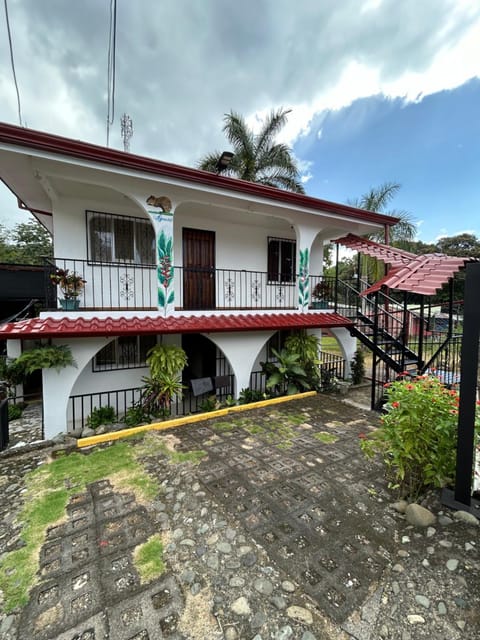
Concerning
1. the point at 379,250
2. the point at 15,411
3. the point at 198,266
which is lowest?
the point at 15,411

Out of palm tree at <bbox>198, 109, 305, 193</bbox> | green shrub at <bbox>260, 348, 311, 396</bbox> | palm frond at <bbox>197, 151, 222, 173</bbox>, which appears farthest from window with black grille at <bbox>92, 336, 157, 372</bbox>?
palm tree at <bbox>198, 109, 305, 193</bbox>

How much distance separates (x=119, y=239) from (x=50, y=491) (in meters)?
5.51

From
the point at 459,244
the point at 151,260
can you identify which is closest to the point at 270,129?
the point at 151,260

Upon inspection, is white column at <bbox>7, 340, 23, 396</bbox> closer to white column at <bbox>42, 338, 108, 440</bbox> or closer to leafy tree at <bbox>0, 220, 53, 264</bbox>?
white column at <bbox>42, 338, 108, 440</bbox>

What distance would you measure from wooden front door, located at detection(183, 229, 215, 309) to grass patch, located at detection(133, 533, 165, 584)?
5.90 meters

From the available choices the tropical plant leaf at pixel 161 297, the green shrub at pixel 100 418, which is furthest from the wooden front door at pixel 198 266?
the green shrub at pixel 100 418

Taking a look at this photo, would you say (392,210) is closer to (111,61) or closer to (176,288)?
(176,288)

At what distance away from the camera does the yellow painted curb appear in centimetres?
487

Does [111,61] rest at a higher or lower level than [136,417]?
higher

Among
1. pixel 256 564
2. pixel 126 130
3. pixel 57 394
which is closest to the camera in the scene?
pixel 256 564

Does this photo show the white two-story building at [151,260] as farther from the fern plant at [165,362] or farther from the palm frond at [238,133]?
the palm frond at [238,133]

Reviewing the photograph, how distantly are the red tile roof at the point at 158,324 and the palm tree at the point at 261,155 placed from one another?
10.2 m

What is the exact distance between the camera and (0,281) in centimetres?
853

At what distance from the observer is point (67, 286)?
18.2ft
